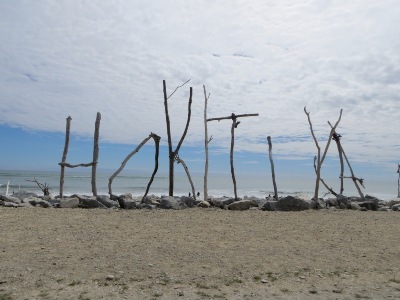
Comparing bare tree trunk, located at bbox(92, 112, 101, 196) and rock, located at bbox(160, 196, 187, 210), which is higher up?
bare tree trunk, located at bbox(92, 112, 101, 196)

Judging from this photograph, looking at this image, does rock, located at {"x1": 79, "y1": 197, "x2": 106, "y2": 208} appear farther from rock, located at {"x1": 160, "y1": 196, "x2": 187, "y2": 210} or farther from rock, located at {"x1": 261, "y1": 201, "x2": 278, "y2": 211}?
rock, located at {"x1": 261, "y1": 201, "x2": 278, "y2": 211}

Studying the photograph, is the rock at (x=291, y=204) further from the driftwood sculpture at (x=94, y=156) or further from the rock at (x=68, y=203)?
the driftwood sculpture at (x=94, y=156)

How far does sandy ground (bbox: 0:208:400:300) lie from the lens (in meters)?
4.88

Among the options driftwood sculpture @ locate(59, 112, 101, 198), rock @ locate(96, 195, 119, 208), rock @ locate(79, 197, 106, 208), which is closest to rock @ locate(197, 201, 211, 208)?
rock @ locate(96, 195, 119, 208)

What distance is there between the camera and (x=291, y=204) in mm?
13078

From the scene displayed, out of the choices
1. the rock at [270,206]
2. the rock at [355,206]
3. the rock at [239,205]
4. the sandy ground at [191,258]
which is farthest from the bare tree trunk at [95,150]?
the rock at [355,206]

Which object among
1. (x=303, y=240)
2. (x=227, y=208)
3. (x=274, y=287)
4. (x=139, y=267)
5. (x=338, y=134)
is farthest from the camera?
(x=338, y=134)

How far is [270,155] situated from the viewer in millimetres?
18766

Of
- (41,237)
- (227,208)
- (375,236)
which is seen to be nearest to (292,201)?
(227,208)

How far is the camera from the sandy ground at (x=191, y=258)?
4875mm

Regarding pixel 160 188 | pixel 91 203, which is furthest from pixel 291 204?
pixel 160 188

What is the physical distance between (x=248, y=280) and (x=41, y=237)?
13.2 ft

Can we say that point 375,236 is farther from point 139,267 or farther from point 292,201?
point 139,267

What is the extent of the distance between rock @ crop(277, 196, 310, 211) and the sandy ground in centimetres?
291
